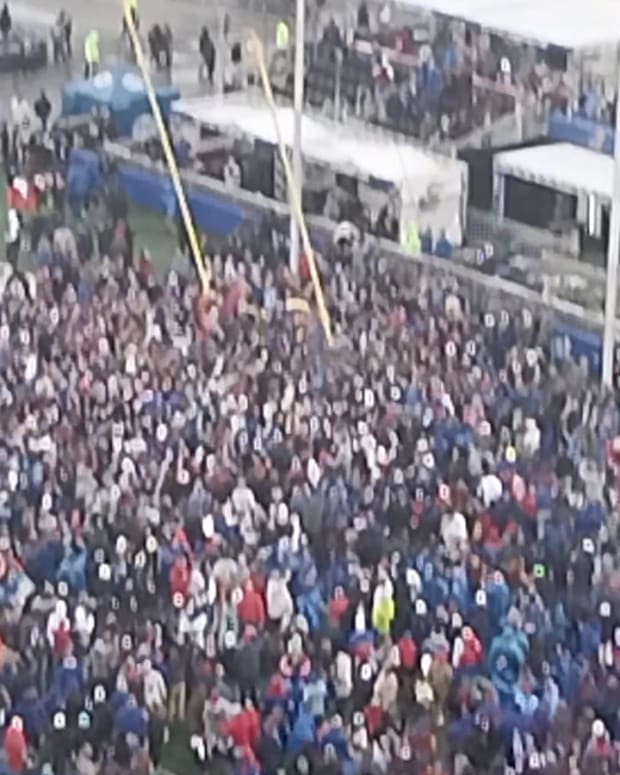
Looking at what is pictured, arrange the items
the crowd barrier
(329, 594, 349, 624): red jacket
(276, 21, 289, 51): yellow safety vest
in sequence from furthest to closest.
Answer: (276, 21, 289, 51): yellow safety vest, the crowd barrier, (329, 594, 349, 624): red jacket

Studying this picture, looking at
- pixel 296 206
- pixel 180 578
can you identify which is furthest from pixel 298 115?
pixel 180 578

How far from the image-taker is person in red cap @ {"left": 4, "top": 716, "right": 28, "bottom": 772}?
46.0ft

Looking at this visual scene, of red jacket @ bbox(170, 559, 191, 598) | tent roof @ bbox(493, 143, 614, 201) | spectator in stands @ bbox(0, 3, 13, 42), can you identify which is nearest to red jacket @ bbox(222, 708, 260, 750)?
red jacket @ bbox(170, 559, 191, 598)

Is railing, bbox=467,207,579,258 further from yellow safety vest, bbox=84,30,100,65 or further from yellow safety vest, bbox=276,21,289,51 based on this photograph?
yellow safety vest, bbox=84,30,100,65

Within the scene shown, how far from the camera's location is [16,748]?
1402 centimetres

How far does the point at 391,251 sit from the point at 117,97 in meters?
4.56

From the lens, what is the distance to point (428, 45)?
2755 centimetres

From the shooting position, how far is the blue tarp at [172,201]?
25.0 meters

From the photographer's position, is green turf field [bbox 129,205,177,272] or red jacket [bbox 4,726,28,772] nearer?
red jacket [bbox 4,726,28,772]

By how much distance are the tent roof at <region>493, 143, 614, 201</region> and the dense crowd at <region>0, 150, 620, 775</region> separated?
2821mm

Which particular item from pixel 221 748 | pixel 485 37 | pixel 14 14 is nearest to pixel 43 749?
pixel 221 748

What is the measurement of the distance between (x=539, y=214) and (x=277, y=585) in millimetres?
9823

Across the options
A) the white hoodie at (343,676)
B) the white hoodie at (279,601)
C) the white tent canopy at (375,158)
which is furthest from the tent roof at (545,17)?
the white hoodie at (343,676)

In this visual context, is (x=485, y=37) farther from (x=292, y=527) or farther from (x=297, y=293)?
(x=292, y=527)
